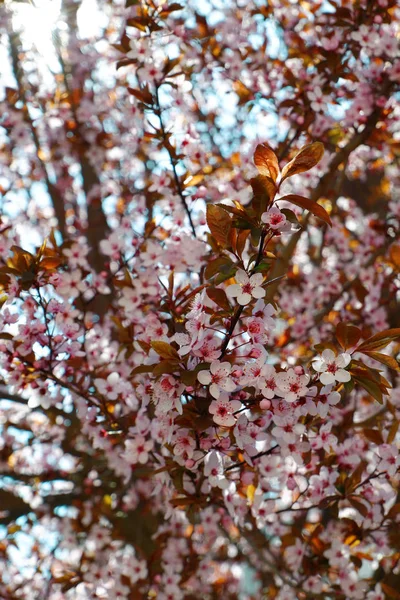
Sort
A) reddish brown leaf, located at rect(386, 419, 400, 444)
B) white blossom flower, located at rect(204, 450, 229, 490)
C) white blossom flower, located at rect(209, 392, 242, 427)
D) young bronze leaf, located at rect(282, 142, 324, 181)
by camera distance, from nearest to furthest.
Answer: young bronze leaf, located at rect(282, 142, 324, 181) < white blossom flower, located at rect(209, 392, 242, 427) < white blossom flower, located at rect(204, 450, 229, 490) < reddish brown leaf, located at rect(386, 419, 400, 444)

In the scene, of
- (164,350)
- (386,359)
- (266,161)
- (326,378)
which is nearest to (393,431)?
(386,359)

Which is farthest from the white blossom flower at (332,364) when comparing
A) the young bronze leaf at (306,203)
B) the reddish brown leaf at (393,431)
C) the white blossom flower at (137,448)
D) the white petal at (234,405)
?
the white blossom flower at (137,448)

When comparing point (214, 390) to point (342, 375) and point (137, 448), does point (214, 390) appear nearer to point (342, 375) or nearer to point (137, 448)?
point (342, 375)

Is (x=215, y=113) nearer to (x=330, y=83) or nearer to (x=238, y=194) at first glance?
(x=330, y=83)

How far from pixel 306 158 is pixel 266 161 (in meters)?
0.08

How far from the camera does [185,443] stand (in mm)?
1485

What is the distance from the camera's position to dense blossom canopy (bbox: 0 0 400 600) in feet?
4.60

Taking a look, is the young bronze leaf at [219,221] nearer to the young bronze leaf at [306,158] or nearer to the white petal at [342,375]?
the young bronze leaf at [306,158]

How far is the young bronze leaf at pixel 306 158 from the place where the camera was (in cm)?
126

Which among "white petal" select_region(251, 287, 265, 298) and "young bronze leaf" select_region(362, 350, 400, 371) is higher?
"white petal" select_region(251, 287, 265, 298)

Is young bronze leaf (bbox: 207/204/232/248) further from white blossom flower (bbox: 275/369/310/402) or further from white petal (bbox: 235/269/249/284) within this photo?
white blossom flower (bbox: 275/369/310/402)

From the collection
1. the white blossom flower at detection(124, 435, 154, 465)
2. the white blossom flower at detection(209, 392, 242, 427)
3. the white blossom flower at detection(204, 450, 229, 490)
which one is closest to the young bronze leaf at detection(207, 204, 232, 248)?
the white blossom flower at detection(209, 392, 242, 427)

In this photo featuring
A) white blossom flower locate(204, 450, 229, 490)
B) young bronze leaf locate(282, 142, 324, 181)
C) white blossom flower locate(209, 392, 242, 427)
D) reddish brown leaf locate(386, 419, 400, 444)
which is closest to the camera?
young bronze leaf locate(282, 142, 324, 181)

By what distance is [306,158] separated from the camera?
4.14ft
